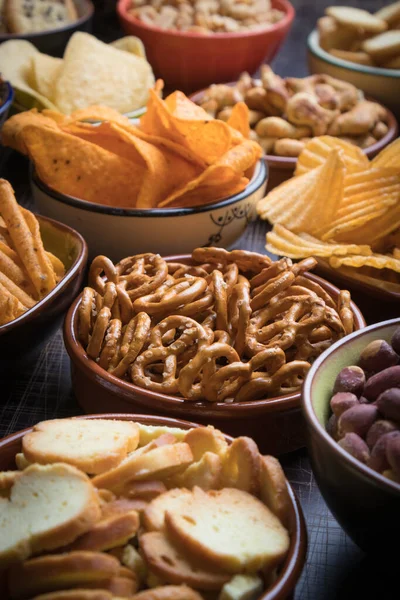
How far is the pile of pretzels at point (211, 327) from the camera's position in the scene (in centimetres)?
79

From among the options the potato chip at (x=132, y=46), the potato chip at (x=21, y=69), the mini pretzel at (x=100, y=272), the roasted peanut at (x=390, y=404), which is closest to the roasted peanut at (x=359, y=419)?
the roasted peanut at (x=390, y=404)

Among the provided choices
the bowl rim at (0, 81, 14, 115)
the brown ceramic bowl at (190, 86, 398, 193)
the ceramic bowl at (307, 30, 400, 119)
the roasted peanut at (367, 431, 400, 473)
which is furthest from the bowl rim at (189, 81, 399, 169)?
the roasted peanut at (367, 431, 400, 473)

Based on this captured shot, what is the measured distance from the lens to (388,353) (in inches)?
28.1

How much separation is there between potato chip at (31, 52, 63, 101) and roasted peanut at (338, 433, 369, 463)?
1.06 metres

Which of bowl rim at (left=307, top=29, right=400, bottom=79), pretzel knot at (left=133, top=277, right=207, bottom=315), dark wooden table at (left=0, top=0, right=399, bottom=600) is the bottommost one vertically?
dark wooden table at (left=0, top=0, right=399, bottom=600)

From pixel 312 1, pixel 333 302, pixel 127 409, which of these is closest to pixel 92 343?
pixel 127 409

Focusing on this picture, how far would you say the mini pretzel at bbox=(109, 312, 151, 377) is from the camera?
815 mm

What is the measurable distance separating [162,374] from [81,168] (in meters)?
0.45

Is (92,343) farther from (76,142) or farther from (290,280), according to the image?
(76,142)

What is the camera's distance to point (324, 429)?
64 centimetres

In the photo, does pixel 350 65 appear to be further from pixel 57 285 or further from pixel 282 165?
pixel 57 285

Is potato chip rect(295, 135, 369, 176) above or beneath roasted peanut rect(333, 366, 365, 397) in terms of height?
beneath

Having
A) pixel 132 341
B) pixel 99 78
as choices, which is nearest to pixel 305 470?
pixel 132 341

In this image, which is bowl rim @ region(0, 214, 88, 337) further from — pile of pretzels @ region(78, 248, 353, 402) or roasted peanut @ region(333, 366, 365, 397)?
roasted peanut @ region(333, 366, 365, 397)
